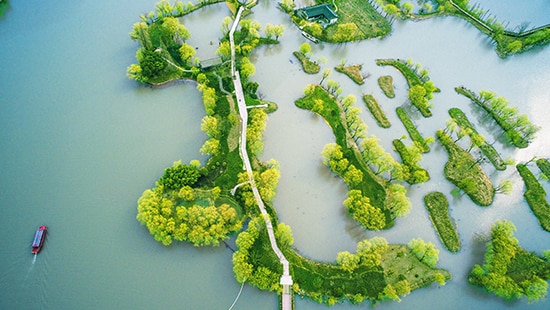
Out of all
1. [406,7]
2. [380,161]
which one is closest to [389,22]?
[406,7]

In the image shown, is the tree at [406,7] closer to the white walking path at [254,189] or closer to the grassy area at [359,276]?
the white walking path at [254,189]

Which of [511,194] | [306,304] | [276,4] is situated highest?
[276,4]

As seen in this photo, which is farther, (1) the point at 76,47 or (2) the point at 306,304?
(1) the point at 76,47

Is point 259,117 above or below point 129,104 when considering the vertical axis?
above

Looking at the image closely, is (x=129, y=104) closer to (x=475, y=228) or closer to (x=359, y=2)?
(x=359, y=2)

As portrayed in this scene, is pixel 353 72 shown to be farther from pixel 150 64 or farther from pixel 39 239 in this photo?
pixel 39 239

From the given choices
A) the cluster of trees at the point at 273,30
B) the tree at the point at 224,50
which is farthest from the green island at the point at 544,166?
the tree at the point at 224,50

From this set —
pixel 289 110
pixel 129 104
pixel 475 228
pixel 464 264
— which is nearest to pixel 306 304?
pixel 464 264

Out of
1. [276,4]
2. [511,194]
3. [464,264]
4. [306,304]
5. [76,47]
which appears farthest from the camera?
[276,4]
